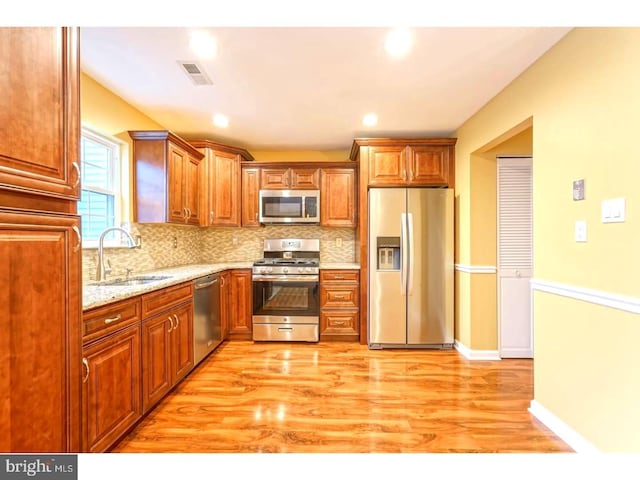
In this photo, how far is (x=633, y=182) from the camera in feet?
4.48

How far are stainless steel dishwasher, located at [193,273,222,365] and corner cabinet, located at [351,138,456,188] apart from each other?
2078 millimetres

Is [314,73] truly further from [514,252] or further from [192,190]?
[514,252]

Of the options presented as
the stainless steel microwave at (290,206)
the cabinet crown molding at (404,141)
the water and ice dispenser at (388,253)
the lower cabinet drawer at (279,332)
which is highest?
the cabinet crown molding at (404,141)

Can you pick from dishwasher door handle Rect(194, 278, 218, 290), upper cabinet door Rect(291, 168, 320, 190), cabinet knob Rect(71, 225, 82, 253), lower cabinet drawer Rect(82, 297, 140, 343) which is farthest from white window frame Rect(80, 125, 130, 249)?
upper cabinet door Rect(291, 168, 320, 190)

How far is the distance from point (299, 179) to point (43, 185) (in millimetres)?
3027

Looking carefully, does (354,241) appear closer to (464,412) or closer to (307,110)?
(307,110)

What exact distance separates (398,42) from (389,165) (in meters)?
1.68

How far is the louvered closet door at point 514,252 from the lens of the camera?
3012mm

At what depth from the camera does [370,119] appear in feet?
9.99

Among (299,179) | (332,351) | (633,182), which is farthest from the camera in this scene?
(299,179)

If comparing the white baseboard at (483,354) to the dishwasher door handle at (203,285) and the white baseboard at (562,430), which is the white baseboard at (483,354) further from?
the dishwasher door handle at (203,285)

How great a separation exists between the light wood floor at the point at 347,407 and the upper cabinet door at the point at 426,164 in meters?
1.96

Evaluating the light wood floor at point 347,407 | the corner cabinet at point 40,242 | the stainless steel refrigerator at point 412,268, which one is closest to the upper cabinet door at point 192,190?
the light wood floor at point 347,407

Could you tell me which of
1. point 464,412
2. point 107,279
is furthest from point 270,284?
point 464,412
